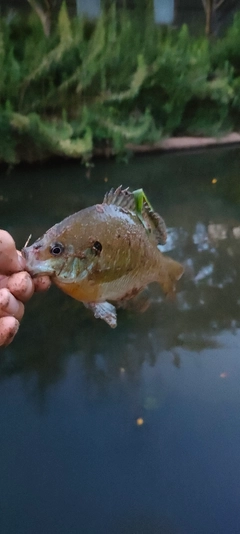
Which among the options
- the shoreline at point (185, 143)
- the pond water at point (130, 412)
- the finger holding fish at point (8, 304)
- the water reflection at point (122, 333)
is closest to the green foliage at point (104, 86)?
the shoreline at point (185, 143)

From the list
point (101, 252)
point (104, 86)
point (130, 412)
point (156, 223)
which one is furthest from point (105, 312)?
point (104, 86)

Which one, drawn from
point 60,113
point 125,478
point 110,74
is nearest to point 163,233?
point 125,478

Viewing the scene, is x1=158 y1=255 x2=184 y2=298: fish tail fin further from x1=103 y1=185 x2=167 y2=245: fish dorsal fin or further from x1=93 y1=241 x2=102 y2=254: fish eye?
x1=93 y1=241 x2=102 y2=254: fish eye

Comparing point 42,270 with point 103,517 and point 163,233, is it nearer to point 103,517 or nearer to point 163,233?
point 163,233

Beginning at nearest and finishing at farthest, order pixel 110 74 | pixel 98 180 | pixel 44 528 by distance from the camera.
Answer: pixel 44 528
pixel 98 180
pixel 110 74

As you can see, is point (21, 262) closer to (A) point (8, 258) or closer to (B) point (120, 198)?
(A) point (8, 258)
